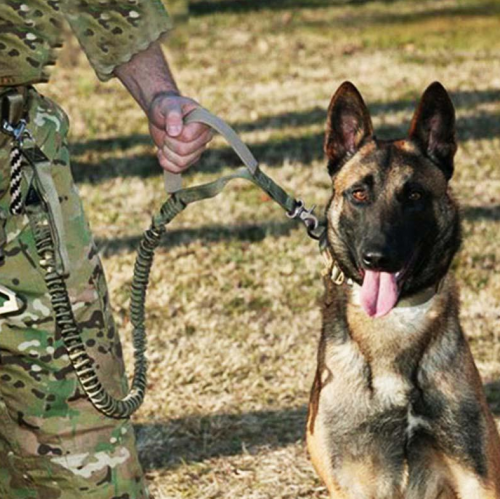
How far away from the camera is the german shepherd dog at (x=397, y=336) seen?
409 cm

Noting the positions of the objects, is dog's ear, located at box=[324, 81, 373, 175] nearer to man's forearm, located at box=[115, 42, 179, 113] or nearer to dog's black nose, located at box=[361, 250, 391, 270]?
dog's black nose, located at box=[361, 250, 391, 270]

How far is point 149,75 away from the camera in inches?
139

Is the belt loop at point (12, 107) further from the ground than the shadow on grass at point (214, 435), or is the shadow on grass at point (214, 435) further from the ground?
the belt loop at point (12, 107)

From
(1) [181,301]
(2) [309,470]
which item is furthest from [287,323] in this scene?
(2) [309,470]

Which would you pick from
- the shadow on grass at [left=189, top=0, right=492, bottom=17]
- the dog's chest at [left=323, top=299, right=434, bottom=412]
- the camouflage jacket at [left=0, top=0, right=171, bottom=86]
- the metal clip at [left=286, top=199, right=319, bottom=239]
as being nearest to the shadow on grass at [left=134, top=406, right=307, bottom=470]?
the dog's chest at [left=323, top=299, right=434, bottom=412]

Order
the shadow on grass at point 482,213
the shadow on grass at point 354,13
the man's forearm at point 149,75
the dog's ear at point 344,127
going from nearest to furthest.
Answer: the man's forearm at point 149,75
the dog's ear at point 344,127
the shadow on grass at point 482,213
the shadow on grass at point 354,13

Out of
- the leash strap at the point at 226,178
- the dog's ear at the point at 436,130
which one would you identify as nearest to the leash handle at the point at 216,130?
the leash strap at the point at 226,178

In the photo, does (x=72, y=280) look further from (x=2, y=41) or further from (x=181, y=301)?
(x=181, y=301)

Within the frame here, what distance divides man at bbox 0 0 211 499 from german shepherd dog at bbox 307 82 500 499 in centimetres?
87

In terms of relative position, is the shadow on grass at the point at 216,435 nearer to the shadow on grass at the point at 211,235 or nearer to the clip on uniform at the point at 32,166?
the clip on uniform at the point at 32,166

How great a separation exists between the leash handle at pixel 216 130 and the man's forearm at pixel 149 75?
0.13 meters

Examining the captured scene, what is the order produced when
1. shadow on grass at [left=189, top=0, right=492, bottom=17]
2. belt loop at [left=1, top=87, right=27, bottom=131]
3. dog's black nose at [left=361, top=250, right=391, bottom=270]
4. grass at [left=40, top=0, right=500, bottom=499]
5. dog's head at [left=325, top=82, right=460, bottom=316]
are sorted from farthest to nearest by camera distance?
shadow on grass at [left=189, top=0, right=492, bottom=17] → grass at [left=40, top=0, right=500, bottom=499] → dog's head at [left=325, top=82, right=460, bottom=316] → dog's black nose at [left=361, top=250, right=391, bottom=270] → belt loop at [left=1, top=87, right=27, bottom=131]

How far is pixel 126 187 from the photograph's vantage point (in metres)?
9.81

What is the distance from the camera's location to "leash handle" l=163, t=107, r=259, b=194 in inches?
135
